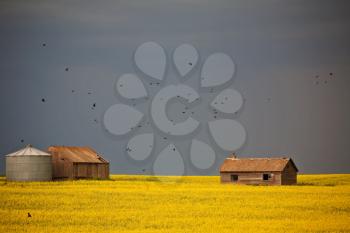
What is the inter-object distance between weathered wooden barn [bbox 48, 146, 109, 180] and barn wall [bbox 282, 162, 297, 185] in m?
20.9

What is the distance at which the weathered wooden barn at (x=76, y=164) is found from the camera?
262 feet

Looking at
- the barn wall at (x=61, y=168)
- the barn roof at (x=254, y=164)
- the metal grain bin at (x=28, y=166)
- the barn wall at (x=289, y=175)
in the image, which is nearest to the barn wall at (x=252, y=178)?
the barn roof at (x=254, y=164)

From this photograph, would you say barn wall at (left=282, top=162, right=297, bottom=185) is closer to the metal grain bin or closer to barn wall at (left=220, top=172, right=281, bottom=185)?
barn wall at (left=220, top=172, right=281, bottom=185)

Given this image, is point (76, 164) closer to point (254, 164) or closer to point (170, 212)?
point (254, 164)

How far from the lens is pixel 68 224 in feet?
109

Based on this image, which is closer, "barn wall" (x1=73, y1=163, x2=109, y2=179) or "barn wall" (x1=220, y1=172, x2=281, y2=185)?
"barn wall" (x1=220, y1=172, x2=281, y2=185)

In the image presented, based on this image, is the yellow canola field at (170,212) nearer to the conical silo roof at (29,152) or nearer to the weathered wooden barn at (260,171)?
the weathered wooden barn at (260,171)

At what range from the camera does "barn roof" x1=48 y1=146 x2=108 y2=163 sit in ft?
266

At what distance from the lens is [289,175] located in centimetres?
7662

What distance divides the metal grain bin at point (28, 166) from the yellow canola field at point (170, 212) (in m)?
24.5

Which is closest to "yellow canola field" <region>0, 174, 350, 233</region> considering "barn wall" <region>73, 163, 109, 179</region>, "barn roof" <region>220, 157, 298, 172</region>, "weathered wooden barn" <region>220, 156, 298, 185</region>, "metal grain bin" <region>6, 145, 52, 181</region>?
"weathered wooden barn" <region>220, 156, 298, 185</region>

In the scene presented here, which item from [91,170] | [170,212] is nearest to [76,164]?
[91,170]

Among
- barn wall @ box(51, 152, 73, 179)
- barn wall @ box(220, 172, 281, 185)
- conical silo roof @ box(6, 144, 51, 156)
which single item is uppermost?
conical silo roof @ box(6, 144, 51, 156)

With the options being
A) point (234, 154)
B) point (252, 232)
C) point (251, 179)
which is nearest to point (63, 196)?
point (252, 232)
